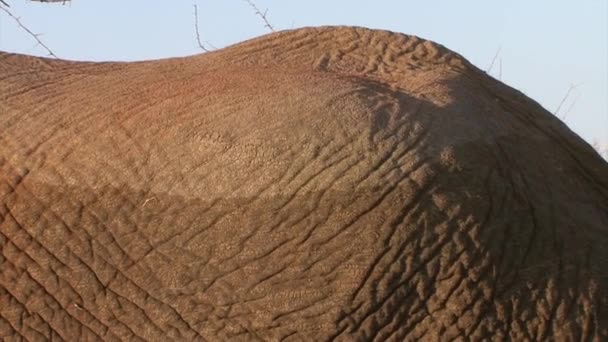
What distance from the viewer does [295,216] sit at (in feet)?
11.0

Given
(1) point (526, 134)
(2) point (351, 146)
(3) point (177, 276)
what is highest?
(1) point (526, 134)

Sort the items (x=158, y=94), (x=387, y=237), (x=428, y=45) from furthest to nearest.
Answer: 1. (x=428, y=45)
2. (x=158, y=94)
3. (x=387, y=237)

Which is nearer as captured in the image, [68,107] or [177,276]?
[177,276]

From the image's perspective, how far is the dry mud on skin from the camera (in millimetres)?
3330

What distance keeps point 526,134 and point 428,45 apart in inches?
18.9

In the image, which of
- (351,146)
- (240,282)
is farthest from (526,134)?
(240,282)

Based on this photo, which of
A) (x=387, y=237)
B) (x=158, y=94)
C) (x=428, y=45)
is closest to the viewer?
(x=387, y=237)

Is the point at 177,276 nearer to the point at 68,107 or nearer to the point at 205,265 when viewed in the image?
the point at 205,265

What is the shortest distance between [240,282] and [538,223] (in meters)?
0.89

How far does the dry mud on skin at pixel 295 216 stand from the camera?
3.33 m

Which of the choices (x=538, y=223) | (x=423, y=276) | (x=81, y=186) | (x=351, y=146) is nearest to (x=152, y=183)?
(x=81, y=186)

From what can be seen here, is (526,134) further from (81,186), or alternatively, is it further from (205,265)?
(81,186)

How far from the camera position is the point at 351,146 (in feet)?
11.0

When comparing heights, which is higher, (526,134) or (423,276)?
(526,134)
